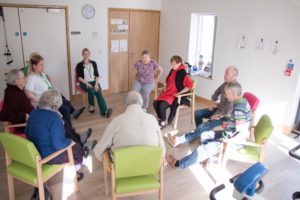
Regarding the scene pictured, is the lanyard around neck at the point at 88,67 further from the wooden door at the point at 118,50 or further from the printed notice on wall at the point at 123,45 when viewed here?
the printed notice on wall at the point at 123,45

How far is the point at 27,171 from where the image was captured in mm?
2385

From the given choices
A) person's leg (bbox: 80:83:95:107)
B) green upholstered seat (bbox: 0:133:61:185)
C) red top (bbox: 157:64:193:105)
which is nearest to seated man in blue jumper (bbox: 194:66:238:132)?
red top (bbox: 157:64:193:105)

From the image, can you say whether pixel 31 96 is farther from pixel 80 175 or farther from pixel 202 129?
pixel 202 129

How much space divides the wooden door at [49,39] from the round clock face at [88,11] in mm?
409

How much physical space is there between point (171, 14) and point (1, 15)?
332cm

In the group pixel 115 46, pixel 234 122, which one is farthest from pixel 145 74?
pixel 234 122

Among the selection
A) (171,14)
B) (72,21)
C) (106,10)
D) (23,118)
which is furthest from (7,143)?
(171,14)

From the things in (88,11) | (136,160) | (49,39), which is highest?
(88,11)

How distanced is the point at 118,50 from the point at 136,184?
4.11 metres

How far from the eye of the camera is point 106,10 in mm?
5500

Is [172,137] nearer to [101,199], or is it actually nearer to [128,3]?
[101,199]

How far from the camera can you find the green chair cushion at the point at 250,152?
2.83 metres

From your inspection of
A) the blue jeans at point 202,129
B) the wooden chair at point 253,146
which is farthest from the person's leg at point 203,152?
the blue jeans at point 202,129

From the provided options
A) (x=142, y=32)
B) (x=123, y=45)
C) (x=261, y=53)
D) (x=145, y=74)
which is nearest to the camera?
(x=261, y=53)
